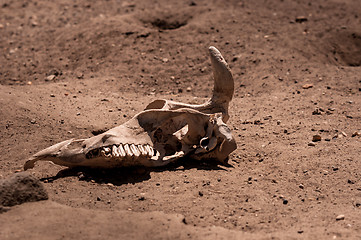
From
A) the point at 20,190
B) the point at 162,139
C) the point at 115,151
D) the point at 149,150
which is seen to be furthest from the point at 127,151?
the point at 20,190

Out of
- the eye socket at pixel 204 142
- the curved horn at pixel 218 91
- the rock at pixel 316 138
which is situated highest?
the curved horn at pixel 218 91

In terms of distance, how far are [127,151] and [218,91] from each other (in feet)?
4.19

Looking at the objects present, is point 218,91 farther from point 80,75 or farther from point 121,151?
point 80,75

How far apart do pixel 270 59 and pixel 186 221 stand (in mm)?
4546

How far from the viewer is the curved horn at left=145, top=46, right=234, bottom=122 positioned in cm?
495

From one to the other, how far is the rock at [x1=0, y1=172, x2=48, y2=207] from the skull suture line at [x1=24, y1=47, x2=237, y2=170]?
2.11ft

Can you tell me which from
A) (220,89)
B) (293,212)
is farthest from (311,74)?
(293,212)

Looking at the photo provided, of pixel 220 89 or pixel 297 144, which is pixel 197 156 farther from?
pixel 297 144

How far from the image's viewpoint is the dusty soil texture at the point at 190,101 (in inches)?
149

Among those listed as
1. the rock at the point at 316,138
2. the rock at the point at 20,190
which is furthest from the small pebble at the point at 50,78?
the rock at the point at 316,138

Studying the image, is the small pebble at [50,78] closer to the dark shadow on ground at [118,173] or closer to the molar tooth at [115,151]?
the dark shadow on ground at [118,173]

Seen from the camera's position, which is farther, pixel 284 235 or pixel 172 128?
pixel 172 128

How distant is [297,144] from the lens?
5379 mm

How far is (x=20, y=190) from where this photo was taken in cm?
374
